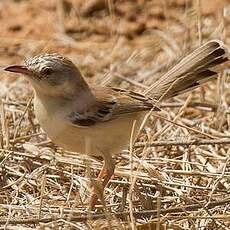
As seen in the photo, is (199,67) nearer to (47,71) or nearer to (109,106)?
(109,106)

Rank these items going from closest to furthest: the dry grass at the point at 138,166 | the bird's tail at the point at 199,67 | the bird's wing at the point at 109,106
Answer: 1. the dry grass at the point at 138,166
2. the bird's wing at the point at 109,106
3. the bird's tail at the point at 199,67

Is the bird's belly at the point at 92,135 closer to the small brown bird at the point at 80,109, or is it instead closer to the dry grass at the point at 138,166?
the small brown bird at the point at 80,109

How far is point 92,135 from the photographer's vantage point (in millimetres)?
6477

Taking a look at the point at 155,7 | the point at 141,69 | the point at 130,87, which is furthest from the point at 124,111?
the point at 155,7

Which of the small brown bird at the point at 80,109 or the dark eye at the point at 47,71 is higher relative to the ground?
the dark eye at the point at 47,71

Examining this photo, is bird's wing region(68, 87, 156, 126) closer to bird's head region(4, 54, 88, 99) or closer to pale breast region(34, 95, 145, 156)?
pale breast region(34, 95, 145, 156)

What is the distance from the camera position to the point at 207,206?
19.9 feet

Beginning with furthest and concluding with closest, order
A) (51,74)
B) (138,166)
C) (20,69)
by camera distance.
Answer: (138,166) < (51,74) < (20,69)

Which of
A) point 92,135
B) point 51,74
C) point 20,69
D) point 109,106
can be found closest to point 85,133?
point 92,135

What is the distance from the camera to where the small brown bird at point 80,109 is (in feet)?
20.9

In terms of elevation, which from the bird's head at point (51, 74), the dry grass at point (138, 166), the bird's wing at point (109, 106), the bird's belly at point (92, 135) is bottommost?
the dry grass at point (138, 166)

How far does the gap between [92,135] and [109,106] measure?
0.31 meters


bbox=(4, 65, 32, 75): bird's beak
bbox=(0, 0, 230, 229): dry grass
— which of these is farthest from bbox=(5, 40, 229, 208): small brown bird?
bbox=(0, 0, 230, 229): dry grass

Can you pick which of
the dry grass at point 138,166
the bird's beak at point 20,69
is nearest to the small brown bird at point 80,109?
the bird's beak at point 20,69
